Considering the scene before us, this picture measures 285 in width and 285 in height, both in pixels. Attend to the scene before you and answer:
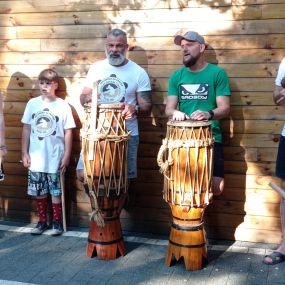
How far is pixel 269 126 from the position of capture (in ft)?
14.3

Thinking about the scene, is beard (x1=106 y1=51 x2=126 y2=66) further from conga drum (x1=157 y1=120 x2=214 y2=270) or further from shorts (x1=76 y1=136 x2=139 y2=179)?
conga drum (x1=157 y1=120 x2=214 y2=270)

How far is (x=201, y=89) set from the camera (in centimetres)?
417

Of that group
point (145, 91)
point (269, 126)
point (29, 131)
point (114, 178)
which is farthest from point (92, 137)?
point (269, 126)

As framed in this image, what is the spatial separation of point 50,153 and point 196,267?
176 cm

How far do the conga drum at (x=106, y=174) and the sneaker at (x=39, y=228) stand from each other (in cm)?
81

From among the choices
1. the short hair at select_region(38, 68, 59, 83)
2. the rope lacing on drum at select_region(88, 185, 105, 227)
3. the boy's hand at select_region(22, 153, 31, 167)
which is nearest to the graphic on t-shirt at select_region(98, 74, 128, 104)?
the short hair at select_region(38, 68, 59, 83)

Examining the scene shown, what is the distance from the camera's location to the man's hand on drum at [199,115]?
12.7ft

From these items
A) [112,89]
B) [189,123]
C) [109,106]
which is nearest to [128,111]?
[109,106]

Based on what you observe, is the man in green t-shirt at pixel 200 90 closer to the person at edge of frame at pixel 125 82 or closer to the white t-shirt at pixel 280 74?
the person at edge of frame at pixel 125 82

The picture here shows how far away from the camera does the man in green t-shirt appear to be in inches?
163

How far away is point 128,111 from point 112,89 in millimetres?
335

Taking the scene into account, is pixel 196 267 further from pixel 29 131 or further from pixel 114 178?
pixel 29 131

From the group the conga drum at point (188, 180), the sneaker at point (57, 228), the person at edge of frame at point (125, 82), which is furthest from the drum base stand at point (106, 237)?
the sneaker at point (57, 228)

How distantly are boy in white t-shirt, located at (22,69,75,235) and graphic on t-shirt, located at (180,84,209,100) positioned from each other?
1165mm
